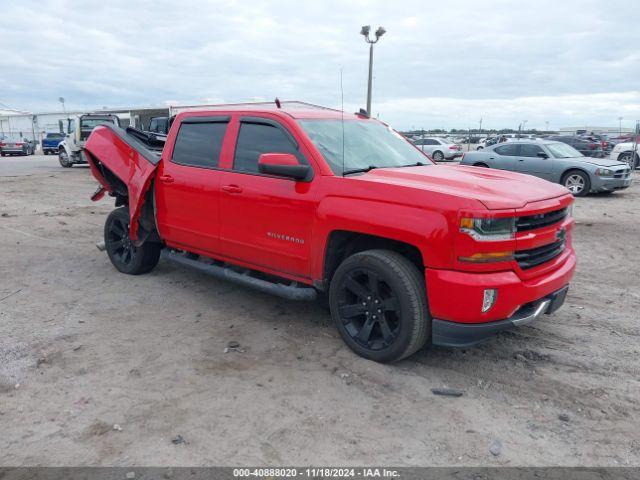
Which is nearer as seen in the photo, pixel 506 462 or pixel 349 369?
pixel 506 462

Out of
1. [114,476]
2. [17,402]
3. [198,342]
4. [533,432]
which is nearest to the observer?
[114,476]

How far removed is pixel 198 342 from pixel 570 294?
3.86m

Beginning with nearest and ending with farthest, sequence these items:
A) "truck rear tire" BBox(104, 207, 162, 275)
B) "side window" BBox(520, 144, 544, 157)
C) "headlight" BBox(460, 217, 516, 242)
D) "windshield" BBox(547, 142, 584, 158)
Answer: "headlight" BBox(460, 217, 516, 242) < "truck rear tire" BBox(104, 207, 162, 275) < "windshield" BBox(547, 142, 584, 158) < "side window" BBox(520, 144, 544, 157)

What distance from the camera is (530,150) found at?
1391 cm

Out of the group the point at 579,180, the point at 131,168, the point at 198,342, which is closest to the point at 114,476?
the point at 198,342

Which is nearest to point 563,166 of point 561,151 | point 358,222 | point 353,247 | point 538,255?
point 561,151

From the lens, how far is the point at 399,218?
3559 mm

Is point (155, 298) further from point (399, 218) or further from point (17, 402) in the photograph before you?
point (399, 218)

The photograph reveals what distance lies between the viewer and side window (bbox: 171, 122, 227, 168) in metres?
4.91

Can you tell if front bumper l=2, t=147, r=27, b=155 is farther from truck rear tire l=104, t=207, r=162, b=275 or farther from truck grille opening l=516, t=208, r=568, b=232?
truck grille opening l=516, t=208, r=568, b=232

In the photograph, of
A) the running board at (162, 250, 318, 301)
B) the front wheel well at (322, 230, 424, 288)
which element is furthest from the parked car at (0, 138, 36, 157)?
the front wheel well at (322, 230, 424, 288)

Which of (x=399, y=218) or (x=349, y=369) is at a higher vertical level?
(x=399, y=218)

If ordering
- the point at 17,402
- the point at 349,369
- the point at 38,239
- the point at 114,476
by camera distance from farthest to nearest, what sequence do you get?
the point at 38,239 → the point at 349,369 → the point at 17,402 → the point at 114,476

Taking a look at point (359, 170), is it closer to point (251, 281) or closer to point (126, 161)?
point (251, 281)
